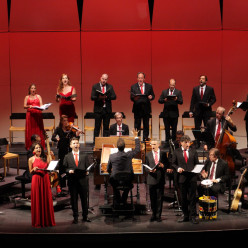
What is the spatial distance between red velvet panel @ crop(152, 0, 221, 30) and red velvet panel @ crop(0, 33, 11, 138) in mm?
3844

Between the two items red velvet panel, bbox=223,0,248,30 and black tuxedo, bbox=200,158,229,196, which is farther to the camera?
red velvet panel, bbox=223,0,248,30

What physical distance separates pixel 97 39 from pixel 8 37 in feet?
7.38

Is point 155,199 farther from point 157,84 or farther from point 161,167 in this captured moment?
point 157,84

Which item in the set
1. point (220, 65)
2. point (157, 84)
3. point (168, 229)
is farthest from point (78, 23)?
point (168, 229)

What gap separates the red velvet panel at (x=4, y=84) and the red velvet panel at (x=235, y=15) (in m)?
5.52

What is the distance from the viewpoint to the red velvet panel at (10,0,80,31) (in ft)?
37.7

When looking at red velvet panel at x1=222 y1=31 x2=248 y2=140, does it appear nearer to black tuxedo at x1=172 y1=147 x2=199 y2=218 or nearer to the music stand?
the music stand

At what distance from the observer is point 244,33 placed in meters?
11.4

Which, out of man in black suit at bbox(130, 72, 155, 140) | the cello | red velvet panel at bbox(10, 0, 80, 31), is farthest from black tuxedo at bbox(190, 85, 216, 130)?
red velvet panel at bbox(10, 0, 80, 31)

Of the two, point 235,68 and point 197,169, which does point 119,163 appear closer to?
point 197,169

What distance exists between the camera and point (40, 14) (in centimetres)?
1152

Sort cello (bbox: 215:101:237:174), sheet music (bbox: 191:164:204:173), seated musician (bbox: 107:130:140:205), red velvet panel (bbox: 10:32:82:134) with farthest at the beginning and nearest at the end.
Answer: red velvet panel (bbox: 10:32:82:134), cello (bbox: 215:101:237:174), seated musician (bbox: 107:130:140:205), sheet music (bbox: 191:164:204:173)

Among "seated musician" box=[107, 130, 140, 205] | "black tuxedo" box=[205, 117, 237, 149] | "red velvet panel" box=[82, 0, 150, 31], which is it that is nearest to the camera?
"seated musician" box=[107, 130, 140, 205]

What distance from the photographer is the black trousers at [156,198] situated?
6770mm
